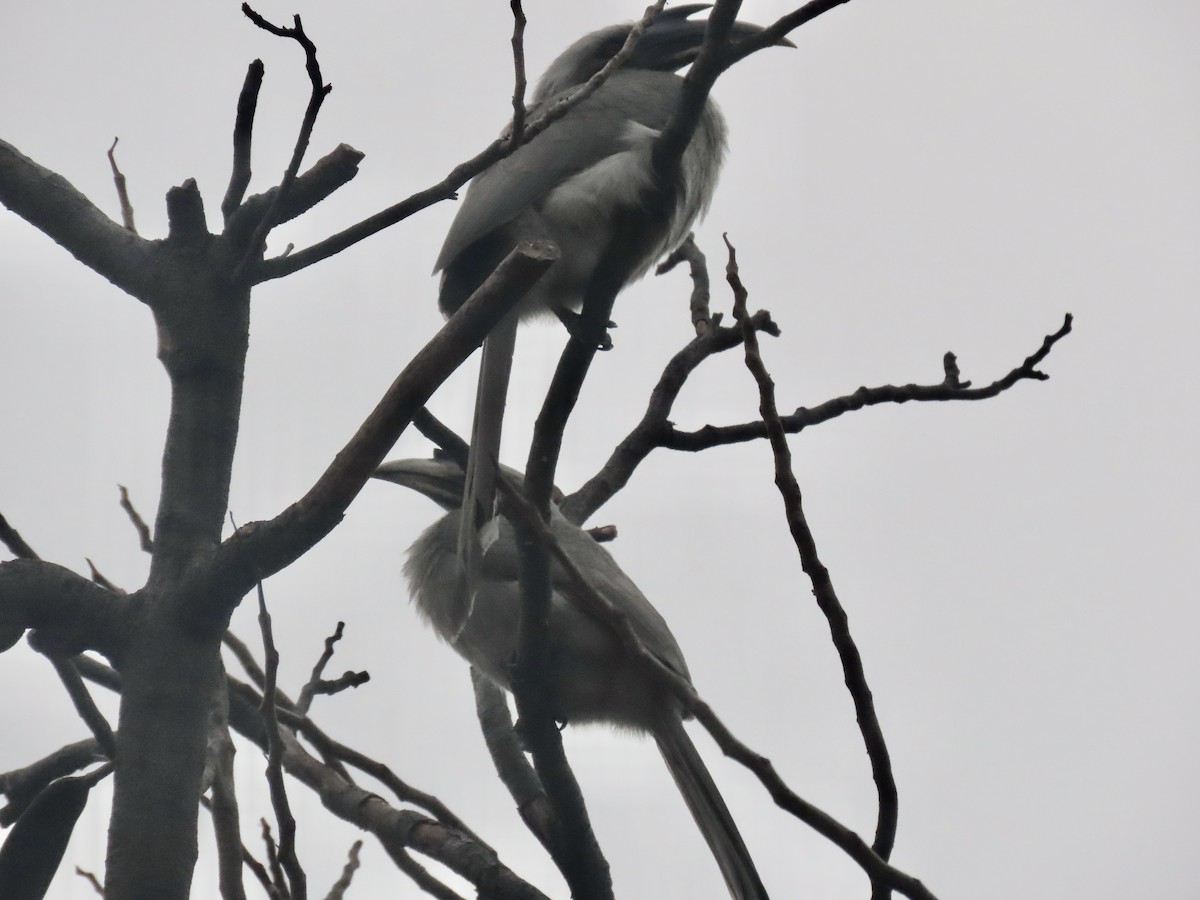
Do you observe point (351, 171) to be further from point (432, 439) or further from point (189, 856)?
point (189, 856)

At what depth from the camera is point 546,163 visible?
412 cm

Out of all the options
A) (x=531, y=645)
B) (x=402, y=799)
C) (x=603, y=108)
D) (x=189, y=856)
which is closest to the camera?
(x=189, y=856)

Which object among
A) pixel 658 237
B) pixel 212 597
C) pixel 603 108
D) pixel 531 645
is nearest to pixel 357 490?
pixel 212 597

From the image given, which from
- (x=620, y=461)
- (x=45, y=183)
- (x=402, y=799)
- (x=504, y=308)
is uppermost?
(x=620, y=461)

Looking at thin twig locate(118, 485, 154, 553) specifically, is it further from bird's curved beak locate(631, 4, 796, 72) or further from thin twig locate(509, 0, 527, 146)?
bird's curved beak locate(631, 4, 796, 72)

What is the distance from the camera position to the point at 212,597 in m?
2.12

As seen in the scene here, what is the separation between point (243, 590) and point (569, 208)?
2196mm

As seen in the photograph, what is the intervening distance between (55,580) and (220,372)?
0.62 meters

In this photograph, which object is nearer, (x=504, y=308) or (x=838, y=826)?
(x=838, y=826)

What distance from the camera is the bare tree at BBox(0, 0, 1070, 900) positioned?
6.50 ft

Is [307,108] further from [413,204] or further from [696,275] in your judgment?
[696,275]

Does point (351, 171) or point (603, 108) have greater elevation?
point (603, 108)

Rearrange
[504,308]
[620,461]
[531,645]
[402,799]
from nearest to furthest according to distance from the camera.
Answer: [504,308] < [402,799] < [531,645] < [620,461]

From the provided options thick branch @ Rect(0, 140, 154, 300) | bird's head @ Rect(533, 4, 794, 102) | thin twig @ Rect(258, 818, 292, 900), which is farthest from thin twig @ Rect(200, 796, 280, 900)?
bird's head @ Rect(533, 4, 794, 102)
